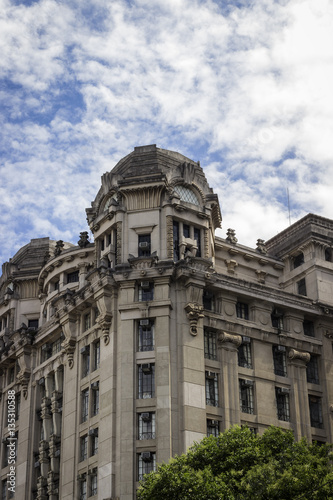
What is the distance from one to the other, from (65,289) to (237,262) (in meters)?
16.9

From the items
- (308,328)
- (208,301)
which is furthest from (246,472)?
(308,328)

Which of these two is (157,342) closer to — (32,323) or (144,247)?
(144,247)

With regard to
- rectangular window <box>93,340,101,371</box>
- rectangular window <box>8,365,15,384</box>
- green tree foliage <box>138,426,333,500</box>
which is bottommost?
green tree foliage <box>138,426,333,500</box>

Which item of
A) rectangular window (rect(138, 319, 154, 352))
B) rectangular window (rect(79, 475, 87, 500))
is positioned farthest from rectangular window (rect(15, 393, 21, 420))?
rectangular window (rect(138, 319, 154, 352))

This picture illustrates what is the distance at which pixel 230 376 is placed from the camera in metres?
69.7

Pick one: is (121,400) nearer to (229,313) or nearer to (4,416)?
(229,313)

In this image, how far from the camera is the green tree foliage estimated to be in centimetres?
5103

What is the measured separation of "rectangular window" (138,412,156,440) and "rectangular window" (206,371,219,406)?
5.15 metres

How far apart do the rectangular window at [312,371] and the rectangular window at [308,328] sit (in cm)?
223

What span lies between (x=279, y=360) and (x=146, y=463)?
17.0 meters

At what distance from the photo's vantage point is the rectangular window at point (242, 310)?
74.0 metres

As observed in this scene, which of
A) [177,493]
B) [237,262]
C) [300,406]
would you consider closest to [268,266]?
[237,262]

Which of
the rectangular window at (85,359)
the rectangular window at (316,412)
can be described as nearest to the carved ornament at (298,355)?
the rectangular window at (316,412)

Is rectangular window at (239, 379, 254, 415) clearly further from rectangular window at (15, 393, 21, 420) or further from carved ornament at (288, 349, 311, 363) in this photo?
rectangular window at (15, 393, 21, 420)
